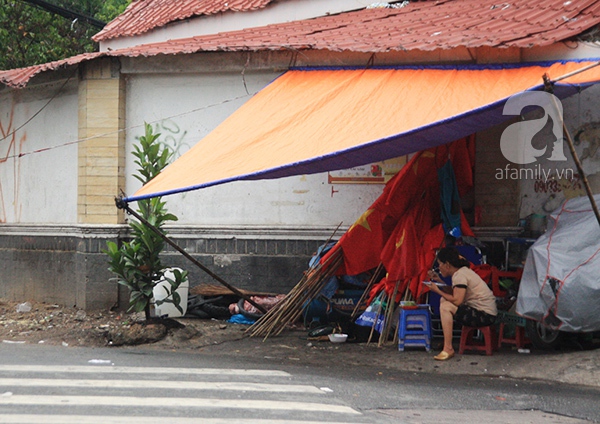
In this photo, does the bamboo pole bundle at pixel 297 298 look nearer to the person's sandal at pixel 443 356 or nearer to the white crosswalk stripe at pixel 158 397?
the person's sandal at pixel 443 356

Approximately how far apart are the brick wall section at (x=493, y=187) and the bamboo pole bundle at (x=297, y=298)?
6.42 feet

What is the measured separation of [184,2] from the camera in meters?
15.1

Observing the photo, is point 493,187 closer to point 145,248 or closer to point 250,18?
point 145,248

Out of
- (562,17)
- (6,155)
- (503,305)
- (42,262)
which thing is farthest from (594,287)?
(6,155)

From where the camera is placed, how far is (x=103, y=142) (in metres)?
11.3

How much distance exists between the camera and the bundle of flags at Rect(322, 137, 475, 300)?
9.68 metres

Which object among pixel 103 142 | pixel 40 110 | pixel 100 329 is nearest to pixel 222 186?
pixel 103 142

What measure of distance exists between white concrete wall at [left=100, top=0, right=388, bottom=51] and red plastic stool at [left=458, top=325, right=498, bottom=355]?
5536 mm

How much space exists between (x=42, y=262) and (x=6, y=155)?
1.97 m

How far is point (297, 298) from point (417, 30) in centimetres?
346

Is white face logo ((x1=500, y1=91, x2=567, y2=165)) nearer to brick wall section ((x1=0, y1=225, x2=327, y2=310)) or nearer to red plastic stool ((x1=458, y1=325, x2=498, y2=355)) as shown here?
red plastic stool ((x1=458, y1=325, x2=498, y2=355))

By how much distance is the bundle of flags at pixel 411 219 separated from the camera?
9.68 m

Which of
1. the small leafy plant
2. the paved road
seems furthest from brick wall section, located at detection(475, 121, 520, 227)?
the small leafy plant

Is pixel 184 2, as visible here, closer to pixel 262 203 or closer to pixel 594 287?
pixel 262 203
